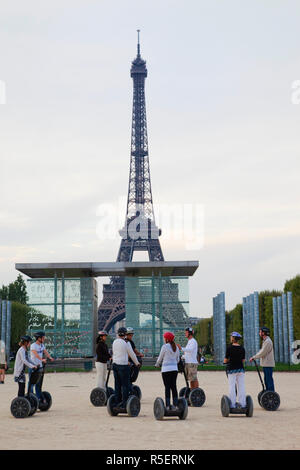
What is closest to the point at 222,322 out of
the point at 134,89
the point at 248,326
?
the point at 248,326

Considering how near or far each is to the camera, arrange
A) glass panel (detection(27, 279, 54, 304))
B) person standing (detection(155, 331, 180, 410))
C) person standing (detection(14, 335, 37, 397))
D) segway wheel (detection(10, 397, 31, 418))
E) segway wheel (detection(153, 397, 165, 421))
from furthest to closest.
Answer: glass panel (detection(27, 279, 54, 304)), person standing (detection(14, 335, 37, 397)), segway wheel (detection(10, 397, 31, 418)), person standing (detection(155, 331, 180, 410)), segway wheel (detection(153, 397, 165, 421))

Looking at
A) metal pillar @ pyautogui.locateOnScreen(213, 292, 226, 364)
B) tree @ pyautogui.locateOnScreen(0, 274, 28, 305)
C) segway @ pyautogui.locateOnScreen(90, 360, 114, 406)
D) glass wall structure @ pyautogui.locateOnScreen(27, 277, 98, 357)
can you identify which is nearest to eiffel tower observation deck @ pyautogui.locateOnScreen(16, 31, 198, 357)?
glass wall structure @ pyautogui.locateOnScreen(27, 277, 98, 357)

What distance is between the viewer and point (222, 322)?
42344 millimetres

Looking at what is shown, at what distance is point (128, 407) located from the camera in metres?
13.7

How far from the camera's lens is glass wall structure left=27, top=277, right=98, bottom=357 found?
39594 mm

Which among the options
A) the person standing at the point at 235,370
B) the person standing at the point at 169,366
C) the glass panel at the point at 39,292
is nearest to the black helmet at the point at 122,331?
the person standing at the point at 169,366

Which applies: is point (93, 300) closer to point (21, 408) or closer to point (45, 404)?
point (45, 404)

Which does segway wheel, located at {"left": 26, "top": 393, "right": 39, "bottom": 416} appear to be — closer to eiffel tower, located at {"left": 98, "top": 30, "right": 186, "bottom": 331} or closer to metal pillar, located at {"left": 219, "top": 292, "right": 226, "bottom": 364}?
metal pillar, located at {"left": 219, "top": 292, "right": 226, "bottom": 364}

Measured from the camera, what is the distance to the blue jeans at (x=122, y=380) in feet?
44.7

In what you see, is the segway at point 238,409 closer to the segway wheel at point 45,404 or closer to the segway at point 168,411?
the segway at point 168,411

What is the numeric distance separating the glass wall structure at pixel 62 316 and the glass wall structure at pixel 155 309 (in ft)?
8.55

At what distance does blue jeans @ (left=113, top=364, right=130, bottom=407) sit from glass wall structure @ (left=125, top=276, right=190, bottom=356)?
82.3 ft

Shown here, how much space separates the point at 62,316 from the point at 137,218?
52942mm

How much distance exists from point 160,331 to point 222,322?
16.6 ft
